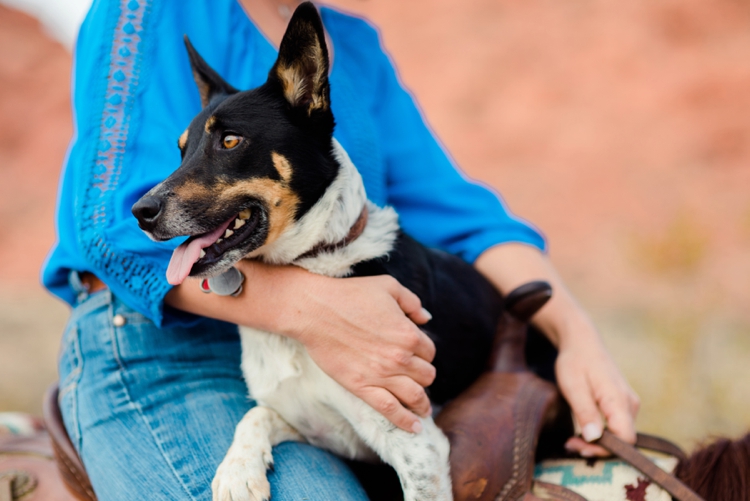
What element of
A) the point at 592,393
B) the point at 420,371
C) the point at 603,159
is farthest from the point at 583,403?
the point at 603,159

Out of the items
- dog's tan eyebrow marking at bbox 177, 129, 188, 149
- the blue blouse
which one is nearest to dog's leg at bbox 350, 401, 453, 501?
the blue blouse

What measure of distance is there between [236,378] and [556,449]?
3.39 ft

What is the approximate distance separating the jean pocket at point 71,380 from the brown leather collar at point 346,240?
0.68 m

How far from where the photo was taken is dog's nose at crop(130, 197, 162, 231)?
134cm

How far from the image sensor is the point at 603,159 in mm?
11859

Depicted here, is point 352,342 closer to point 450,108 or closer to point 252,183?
point 252,183

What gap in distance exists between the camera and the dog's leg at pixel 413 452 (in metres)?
1.44

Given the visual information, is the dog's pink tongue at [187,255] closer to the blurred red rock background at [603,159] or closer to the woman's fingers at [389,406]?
the woman's fingers at [389,406]

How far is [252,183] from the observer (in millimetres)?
1466

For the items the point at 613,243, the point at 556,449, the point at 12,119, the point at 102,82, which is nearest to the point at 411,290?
the point at 556,449

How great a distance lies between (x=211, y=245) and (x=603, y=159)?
458 inches

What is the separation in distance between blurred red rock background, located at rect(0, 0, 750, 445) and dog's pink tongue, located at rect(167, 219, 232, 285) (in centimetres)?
436

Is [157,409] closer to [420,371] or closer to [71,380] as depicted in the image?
[71,380]

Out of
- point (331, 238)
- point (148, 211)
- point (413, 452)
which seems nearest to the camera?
point (148, 211)
